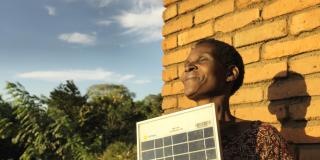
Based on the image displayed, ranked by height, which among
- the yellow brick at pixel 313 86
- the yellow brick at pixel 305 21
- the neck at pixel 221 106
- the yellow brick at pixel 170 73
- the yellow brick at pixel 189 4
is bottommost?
the neck at pixel 221 106

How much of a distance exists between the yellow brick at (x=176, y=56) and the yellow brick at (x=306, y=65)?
0.89 meters

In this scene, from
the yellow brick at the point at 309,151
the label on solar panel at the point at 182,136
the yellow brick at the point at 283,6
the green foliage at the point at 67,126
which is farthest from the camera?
the green foliage at the point at 67,126

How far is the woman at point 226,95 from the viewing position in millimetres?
1838

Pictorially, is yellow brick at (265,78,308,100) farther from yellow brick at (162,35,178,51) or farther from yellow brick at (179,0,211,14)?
yellow brick at (162,35,178,51)

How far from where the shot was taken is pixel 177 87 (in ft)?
10.7

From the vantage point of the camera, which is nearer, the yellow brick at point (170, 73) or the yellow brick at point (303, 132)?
the yellow brick at point (303, 132)

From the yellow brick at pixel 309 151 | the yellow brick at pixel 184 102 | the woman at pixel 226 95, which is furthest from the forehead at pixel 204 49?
the yellow brick at pixel 184 102

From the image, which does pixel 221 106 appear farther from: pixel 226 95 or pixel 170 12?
pixel 170 12

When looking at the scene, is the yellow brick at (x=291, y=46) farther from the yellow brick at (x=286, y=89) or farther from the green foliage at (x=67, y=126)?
the green foliage at (x=67, y=126)

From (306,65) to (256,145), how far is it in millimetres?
743

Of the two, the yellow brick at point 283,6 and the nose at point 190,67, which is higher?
the yellow brick at point 283,6

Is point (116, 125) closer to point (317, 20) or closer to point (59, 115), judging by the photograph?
point (59, 115)

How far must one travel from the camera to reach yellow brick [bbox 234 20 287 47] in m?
2.56

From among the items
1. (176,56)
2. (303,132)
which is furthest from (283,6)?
(176,56)
